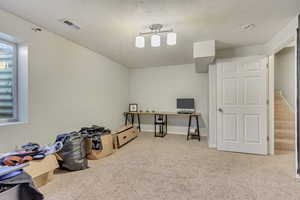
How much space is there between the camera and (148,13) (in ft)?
7.05

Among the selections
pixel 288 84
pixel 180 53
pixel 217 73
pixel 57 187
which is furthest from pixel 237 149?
pixel 57 187

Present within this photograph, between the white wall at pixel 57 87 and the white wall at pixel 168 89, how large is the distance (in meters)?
1.46

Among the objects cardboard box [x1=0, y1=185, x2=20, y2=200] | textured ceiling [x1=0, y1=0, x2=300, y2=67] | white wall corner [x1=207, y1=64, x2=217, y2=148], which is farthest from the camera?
white wall corner [x1=207, y1=64, x2=217, y2=148]

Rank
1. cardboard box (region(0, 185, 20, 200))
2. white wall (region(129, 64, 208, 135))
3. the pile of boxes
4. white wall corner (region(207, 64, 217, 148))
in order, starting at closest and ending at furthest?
cardboard box (region(0, 185, 20, 200)) < the pile of boxes < white wall corner (region(207, 64, 217, 148)) < white wall (region(129, 64, 208, 135))

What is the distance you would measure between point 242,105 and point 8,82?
13.7ft

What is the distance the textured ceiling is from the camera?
1.94m

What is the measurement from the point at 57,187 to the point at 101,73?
278 centimetres

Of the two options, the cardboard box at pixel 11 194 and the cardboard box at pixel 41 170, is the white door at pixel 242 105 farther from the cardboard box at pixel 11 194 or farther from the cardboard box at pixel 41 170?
the cardboard box at pixel 11 194

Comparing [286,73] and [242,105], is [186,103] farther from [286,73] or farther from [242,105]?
[286,73]

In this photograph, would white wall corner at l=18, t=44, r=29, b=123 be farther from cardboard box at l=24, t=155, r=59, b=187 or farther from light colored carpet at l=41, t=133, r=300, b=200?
light colored carpet at l=41, t=133, r=300, b=200

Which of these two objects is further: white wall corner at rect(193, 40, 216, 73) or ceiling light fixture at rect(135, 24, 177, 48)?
white wall corner at rect(193, 40, 216, 73)

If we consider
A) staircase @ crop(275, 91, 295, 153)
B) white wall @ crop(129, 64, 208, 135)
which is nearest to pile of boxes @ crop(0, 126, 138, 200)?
white wall @ crop(129, 64, 208, 135)

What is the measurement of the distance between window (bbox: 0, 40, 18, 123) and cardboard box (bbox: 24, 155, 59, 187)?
92 centimetres

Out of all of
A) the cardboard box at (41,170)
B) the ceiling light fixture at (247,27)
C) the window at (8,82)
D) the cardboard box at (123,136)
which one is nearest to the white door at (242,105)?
the ceiling light fixture at (247,27)
